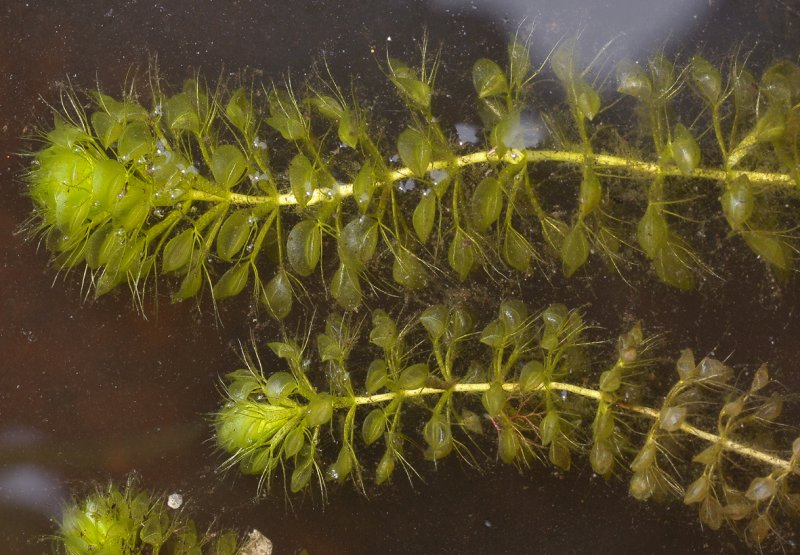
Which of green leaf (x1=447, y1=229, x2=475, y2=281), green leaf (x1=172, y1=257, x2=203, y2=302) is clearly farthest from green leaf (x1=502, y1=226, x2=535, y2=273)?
green leaf (x1=172, y1=257, x2=203, y2=302)

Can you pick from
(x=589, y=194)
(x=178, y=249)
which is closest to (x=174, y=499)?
(x=178, y=249)

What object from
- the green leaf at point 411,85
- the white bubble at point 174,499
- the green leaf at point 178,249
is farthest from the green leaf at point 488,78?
the white bubble at point 174,499

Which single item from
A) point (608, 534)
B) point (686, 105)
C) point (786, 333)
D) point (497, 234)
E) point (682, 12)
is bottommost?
point (608, 534)

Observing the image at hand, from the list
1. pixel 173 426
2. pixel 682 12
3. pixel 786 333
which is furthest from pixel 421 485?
pixel 682 12

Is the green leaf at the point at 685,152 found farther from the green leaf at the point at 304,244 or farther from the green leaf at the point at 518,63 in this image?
the green leaf at the point at 304,244

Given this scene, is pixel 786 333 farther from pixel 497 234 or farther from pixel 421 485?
pixel 421 485

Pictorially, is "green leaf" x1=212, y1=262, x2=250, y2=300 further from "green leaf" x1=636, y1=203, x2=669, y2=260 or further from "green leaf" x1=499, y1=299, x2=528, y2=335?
"green leaf" x1=636, y1=203, x2=669, y2=260

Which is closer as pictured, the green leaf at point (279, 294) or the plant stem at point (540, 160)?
the plant stem at point (540, 160)
